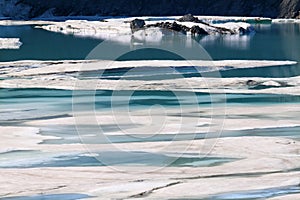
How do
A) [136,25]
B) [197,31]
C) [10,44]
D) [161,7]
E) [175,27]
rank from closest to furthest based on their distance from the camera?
[10,44] → [197,31] → [175,27] → [136,25] → [161,7]

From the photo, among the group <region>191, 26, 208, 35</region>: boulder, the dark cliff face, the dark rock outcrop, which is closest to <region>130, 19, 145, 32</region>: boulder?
the dark rock outcrop

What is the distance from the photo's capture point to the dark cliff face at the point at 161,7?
58.7 m

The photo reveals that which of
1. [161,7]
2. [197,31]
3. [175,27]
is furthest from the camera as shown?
[161,7]

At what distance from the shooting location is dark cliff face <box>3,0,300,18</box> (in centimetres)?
5872

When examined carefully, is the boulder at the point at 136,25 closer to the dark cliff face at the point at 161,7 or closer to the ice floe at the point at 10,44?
the ice floe at the point at 10,44

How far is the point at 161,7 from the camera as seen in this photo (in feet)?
198

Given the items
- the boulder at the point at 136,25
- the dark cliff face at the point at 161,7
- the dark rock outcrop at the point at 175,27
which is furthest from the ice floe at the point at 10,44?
the dark cliff face at the point at 161,7

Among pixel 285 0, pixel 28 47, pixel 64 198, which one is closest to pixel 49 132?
pixel 64 198

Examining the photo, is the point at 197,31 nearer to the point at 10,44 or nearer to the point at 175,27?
the point at 175,27

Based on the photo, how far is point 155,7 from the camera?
60531mm

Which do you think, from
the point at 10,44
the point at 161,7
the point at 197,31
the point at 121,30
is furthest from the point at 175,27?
the point at 161,7

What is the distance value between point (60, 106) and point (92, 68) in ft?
18.8

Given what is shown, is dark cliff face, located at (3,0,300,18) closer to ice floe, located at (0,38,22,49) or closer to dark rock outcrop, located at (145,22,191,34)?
dark rock outcrop, located at (145,22,191,34)

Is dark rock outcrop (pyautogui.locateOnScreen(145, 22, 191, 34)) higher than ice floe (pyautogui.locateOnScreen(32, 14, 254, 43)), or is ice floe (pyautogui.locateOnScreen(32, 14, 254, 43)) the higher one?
dark rock outcrop (pyautogui.locateOnScreen(145, 22, 191, 34))
